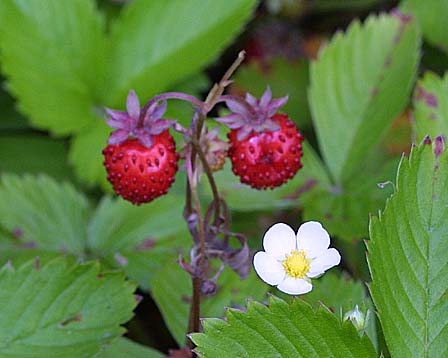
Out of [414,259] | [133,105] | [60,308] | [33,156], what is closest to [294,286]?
[414,259]

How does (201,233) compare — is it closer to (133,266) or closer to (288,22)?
(133,266)

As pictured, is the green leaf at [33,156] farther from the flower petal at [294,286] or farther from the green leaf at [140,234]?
the flower petal at [294,286]

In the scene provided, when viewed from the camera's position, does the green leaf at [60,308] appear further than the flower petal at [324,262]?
Yes

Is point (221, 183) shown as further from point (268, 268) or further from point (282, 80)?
point (282, 80)

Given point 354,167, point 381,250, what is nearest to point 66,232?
point 354,167

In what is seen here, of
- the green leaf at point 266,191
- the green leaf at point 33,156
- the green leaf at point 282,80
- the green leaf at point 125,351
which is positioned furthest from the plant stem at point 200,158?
the green leaf at point 282,80

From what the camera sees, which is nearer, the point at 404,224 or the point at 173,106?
the point at 404,224
